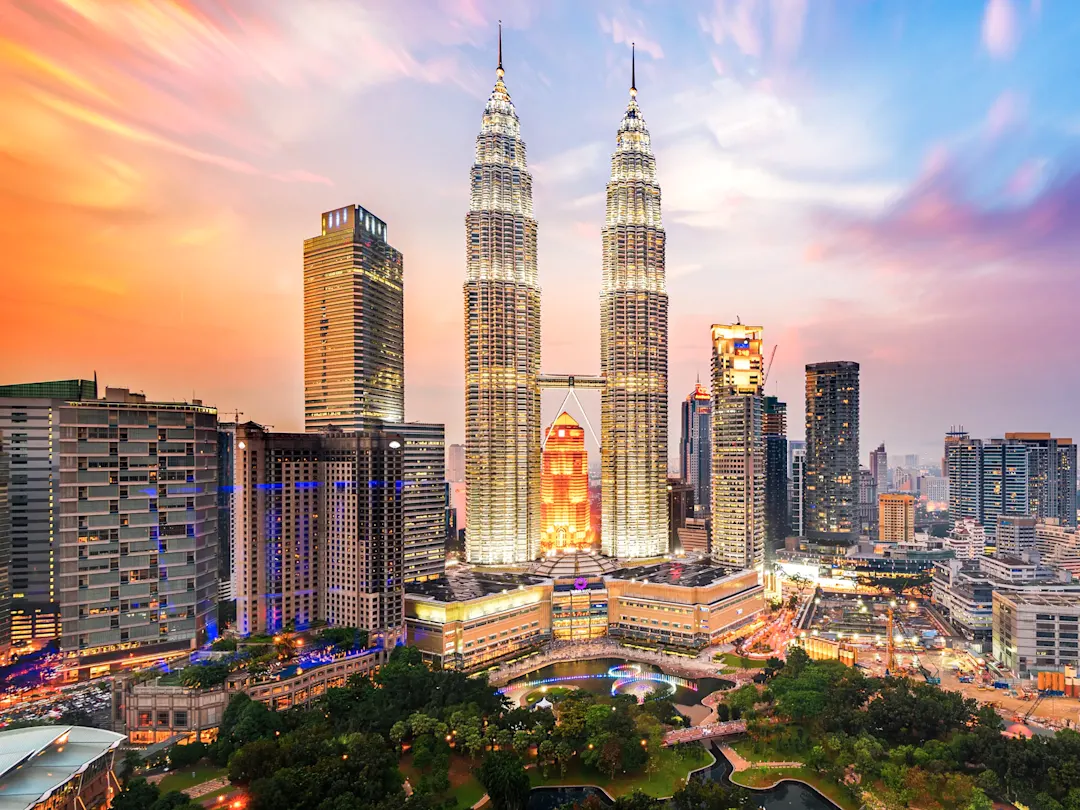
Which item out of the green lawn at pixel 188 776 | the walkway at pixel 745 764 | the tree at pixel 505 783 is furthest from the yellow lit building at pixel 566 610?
the walkway at pixel 745 764

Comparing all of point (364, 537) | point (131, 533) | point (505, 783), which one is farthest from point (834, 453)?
point (131, 533)

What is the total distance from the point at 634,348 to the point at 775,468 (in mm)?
53788

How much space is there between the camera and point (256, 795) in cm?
2881

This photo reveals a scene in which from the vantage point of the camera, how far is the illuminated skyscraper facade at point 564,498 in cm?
9156

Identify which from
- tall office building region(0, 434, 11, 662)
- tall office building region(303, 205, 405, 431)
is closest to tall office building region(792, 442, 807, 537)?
tall office building region(303, 205, 405, 431)

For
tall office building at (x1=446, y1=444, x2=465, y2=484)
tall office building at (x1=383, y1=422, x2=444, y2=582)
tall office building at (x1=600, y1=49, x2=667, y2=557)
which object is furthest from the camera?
tall office building at (x1=446, y1=444, x2=465, y2=484)

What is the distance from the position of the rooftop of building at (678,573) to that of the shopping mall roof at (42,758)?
48084 millimetres

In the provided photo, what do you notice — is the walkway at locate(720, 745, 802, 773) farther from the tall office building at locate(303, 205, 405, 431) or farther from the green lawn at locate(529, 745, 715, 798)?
the tall office building at locate(303, 205, 405, 431)

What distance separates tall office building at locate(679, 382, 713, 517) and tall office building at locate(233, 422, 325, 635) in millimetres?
87875

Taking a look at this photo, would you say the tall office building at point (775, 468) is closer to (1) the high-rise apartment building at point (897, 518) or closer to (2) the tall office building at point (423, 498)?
(1) the high-rise apartment building at point (897, 518)

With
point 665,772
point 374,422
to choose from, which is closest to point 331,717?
point 665,772

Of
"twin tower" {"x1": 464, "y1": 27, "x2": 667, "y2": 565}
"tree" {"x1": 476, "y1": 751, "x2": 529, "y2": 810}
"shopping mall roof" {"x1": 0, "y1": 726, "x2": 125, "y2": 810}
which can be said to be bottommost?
"tree" {"x1": 476, "y1": 751, "x2": 529, "y2": 810}

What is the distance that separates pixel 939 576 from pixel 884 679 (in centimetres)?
3996

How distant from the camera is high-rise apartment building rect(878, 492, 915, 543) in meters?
116
